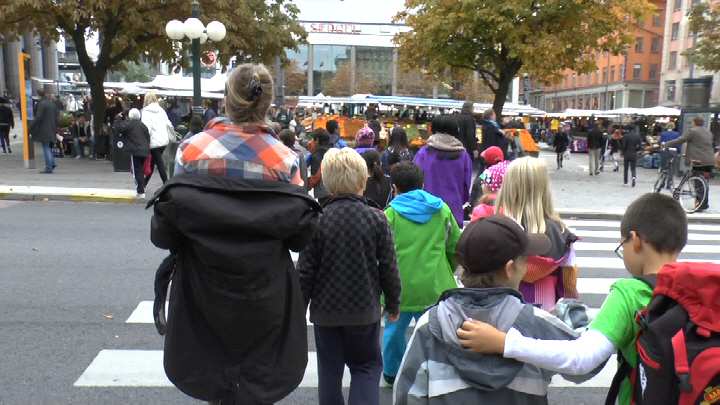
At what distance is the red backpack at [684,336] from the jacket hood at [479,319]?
416mm

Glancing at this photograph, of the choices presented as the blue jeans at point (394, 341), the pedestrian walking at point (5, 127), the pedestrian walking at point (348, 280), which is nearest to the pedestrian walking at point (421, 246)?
the blue jeans at point (394, 341)

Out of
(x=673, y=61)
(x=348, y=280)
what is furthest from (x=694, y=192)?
(x=673, y=61)

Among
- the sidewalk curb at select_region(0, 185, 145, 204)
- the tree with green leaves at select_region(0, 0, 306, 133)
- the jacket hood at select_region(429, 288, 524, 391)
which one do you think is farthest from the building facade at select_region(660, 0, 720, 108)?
the jacket hood at select_region(429, 288, 524, 391)

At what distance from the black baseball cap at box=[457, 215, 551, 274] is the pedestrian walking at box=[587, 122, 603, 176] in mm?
18728

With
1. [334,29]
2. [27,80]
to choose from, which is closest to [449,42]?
[27,80]

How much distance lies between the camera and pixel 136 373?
428 centimetres

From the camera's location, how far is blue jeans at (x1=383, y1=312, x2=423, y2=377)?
4035 mm

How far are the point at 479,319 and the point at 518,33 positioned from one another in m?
17.2

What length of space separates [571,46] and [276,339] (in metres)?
18.0

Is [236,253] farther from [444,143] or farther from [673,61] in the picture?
[673,61]

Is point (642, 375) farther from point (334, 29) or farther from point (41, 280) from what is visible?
point (334, 29)

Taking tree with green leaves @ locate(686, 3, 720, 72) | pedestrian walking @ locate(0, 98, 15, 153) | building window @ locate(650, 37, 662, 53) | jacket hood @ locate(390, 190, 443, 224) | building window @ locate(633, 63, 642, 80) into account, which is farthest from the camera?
building window @ locate(633, 63, 642, 80)

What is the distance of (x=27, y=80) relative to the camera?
1525 centimetres

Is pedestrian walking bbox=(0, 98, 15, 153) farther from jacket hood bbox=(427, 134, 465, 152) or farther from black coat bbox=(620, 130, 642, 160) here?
black coat bbox=(620, 130, 642, 160)
